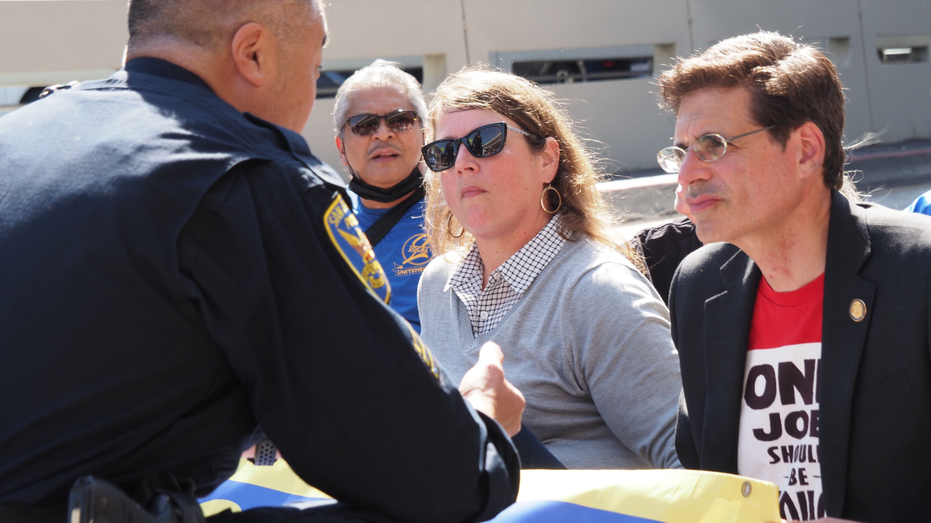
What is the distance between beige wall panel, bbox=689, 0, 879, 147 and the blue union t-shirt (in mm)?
13017

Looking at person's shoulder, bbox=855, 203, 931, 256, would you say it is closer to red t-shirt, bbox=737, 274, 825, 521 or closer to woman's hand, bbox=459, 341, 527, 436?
red t-shirt, bbox=737, 274, 825, 521

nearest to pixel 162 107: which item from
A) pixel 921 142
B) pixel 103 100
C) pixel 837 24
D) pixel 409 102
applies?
pixel 103 100

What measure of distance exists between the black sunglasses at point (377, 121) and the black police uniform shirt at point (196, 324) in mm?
2823

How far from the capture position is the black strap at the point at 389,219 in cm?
394

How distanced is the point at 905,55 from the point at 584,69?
329 inches

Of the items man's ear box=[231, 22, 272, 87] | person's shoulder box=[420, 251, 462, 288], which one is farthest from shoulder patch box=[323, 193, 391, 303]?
person's shoulder box=[420, 251, 462, 288]

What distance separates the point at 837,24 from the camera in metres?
17.0

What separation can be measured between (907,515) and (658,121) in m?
14.3

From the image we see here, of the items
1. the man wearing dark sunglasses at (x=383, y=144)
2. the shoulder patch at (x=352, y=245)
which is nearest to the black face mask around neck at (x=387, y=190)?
the man wearing dark sunglasses at (x=383, y=144)

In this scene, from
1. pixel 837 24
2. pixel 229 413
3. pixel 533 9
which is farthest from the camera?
pixel 837 24

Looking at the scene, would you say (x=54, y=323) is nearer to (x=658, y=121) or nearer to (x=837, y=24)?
(x=658, y=121)

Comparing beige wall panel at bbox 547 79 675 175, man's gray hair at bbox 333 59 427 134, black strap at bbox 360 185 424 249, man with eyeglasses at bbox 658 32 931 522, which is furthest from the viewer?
beige wall panel at bbox 547 79 675 175

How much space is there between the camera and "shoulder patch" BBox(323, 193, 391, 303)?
131 centimetres

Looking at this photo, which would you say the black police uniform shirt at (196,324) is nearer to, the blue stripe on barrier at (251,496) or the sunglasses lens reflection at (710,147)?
the blue stripe on barrier at (251,496)
